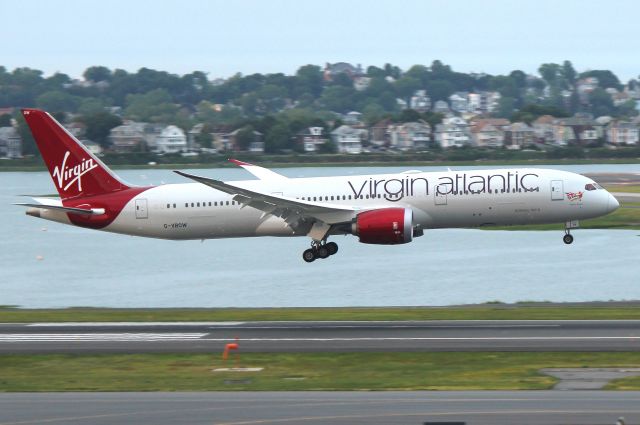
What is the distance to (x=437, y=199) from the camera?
50.8 m

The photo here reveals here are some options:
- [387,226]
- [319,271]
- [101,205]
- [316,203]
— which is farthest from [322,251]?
[319,271]

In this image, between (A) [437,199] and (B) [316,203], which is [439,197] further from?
(B) [316,203]

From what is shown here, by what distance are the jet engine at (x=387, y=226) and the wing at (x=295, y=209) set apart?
51.0 inches

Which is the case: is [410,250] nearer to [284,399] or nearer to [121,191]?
[121,191]

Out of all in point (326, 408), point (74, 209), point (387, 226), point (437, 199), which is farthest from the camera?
point (74, 209)

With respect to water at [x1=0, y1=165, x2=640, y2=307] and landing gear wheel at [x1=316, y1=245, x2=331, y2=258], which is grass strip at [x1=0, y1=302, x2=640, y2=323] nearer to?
landing gear wheel at [x1=316, y1=245, x2=331, y2=258]

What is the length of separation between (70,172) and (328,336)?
63.5ft

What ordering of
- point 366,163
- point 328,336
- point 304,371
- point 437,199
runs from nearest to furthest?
point 304,371
point 328,336
point 437,199
point 366,163

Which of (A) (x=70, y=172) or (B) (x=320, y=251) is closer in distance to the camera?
(B) (x=320, y=251)

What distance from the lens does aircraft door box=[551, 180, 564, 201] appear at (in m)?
50.9

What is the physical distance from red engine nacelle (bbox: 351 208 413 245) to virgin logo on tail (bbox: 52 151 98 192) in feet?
44.2

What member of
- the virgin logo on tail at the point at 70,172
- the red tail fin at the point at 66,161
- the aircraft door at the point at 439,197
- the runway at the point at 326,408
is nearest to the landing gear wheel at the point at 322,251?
the aircraft door at the point at 439,197

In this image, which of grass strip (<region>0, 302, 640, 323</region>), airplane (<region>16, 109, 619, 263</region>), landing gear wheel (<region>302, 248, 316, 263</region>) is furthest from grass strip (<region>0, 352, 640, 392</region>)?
landing gear wheel (<region>302, 248, 316, 263</region>)

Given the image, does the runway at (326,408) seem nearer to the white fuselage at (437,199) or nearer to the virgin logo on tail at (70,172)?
the white fuselage at (437,199)
